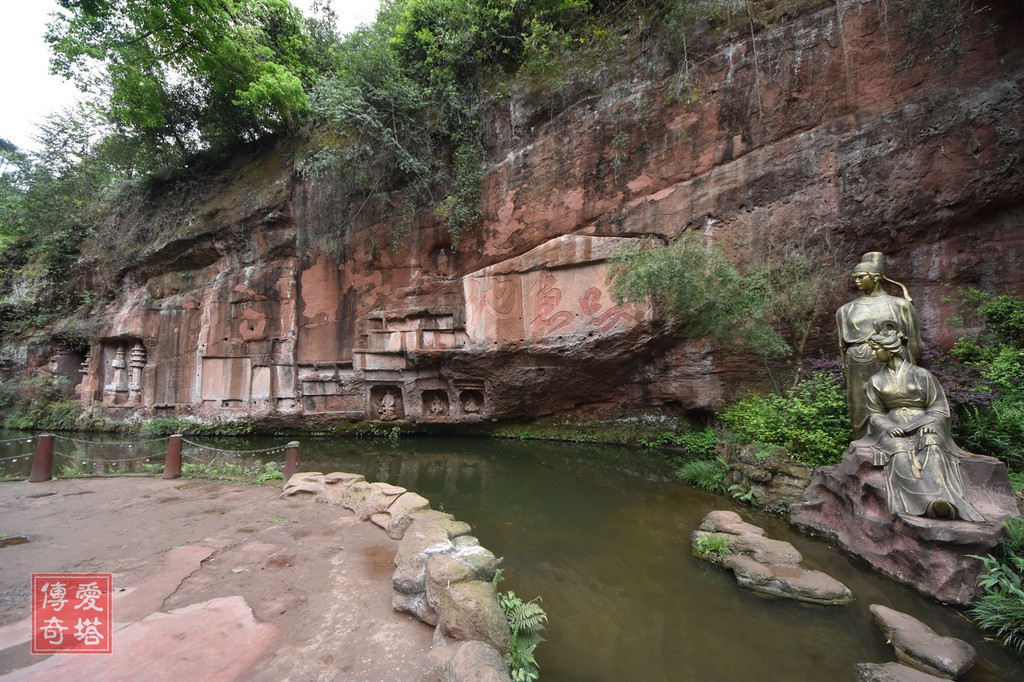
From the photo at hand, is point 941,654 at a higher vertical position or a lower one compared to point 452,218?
lower

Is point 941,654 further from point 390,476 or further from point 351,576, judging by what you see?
point 390,476

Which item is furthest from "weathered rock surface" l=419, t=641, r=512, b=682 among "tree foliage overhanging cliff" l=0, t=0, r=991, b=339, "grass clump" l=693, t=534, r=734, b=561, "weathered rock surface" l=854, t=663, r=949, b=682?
"tree foliage overhanging cliff" l=0, t=0, r=991, b=339

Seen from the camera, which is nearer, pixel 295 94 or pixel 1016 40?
pixel 1016 40

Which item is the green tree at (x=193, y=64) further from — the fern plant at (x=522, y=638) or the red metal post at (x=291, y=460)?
the fern plant at (x=522, y=638)

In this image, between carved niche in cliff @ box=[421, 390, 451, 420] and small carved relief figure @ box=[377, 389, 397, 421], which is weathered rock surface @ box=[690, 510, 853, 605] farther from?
small carved relief figure @ box=[377, 389, 397, 421]

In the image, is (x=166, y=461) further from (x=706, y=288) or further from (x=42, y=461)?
(x=706, y=288)

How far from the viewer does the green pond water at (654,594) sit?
2736 mm

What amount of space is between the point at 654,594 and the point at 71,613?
3973 mm

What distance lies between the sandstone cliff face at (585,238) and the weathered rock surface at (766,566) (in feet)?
15.0

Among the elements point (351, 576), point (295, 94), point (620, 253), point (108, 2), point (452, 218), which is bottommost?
point (351, 576)

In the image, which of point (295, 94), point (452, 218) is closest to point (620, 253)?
point (452, 218)

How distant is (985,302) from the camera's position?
598 cm

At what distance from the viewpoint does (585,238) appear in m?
9.00

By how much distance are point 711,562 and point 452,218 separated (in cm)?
840
